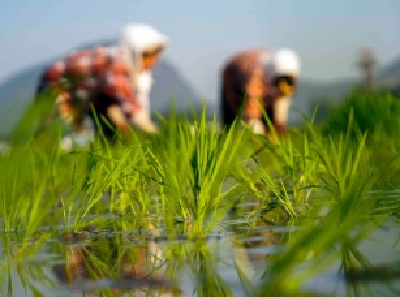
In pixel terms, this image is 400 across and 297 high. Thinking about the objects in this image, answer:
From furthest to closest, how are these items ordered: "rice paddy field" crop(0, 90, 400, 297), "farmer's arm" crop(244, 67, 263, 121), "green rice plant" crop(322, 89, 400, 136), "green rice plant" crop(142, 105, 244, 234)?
"farmer's arm" crop(244, 67, 263, 121)
"green rice plant" crop(322, 89, 400, 136)
"green rice plant" crop(142, 105, 244, 234)
"rice paddy field" crop(0, 90, 400, 297)

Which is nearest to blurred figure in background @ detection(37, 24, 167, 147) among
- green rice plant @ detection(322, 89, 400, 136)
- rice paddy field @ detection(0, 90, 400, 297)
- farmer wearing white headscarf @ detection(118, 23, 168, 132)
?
farmer wearing white headscarf @ detection(118, 23, 168, 132)

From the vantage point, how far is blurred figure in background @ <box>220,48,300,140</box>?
1234 cm

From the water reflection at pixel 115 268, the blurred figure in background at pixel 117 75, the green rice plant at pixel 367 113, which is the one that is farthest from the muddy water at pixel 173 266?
the blurred figure in background at pixel 117 75

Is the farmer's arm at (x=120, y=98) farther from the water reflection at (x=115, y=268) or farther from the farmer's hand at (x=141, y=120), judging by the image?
the water reflection at (x=115, y=268)

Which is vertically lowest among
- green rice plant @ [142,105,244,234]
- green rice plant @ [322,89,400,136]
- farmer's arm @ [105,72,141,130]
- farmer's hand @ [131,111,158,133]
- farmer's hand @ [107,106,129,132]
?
farmer's hand @ [131,111,158,133]

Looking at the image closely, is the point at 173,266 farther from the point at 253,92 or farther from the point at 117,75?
the point at 253,92

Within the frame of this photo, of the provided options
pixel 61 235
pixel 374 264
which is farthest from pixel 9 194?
pixel 374 264

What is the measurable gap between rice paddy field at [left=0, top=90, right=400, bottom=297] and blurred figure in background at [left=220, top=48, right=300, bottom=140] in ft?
26.3

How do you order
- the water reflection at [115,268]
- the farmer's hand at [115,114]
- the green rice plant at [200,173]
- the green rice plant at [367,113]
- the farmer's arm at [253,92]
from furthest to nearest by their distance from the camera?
the farmer's arm at [253,92] < the farmer's hand at [115,114] < the green rice plant at [367,113] < the green rice plant at [200,173] < the water reflection at [115,268]

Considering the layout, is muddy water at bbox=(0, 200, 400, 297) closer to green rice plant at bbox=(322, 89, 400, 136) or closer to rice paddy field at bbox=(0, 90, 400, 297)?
rice paddy field at bbox=(0, 90, 400, 297)

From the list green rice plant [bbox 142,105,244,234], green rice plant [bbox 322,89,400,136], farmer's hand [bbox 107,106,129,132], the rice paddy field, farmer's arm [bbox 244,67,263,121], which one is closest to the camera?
the rice paddy field

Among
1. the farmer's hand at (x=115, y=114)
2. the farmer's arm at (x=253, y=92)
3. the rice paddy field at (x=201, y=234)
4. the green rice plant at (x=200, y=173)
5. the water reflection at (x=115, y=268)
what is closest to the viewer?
the rice paddy field at (x=201, y=234)

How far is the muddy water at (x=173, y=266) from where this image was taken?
1.78 meters

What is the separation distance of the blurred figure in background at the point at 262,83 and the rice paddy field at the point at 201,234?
8.01 meters
